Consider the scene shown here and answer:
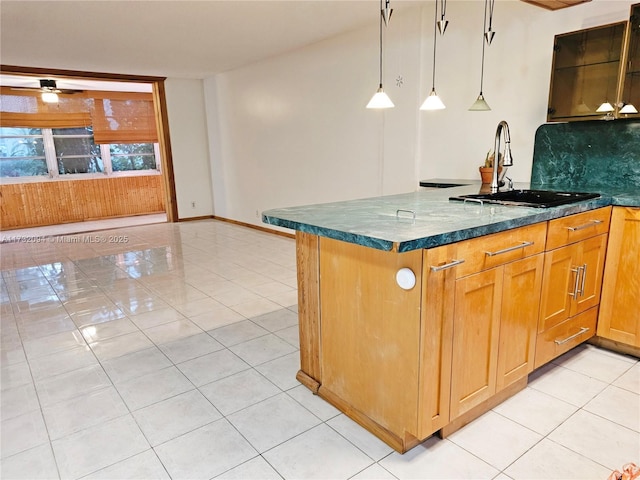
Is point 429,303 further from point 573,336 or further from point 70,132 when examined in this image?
point 70,132

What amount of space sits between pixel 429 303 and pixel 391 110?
306 centimetres

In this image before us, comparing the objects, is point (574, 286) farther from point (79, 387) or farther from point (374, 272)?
point (79, 387)

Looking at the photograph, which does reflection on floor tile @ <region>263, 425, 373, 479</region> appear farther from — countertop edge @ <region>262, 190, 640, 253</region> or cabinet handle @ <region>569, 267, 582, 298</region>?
cabinet handle @ <region>569, 267, 582, 298</region>

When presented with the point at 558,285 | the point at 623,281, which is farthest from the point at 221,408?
the point at 623,281

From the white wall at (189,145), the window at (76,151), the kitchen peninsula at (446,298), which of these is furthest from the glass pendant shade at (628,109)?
the window at (76,151)

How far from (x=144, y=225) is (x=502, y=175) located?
637 centimetres

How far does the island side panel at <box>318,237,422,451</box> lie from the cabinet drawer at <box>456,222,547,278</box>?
0.79 ft

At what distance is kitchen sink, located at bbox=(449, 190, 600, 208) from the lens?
2028 millimetres

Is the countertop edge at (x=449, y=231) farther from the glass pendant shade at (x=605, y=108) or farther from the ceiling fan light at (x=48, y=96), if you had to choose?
the ceiling fan light at (x=48, y=96)

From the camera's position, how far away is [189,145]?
7414 mm

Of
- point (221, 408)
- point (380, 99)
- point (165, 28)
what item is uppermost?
point (165, 28)

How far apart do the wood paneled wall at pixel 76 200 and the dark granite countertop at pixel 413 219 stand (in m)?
6.99

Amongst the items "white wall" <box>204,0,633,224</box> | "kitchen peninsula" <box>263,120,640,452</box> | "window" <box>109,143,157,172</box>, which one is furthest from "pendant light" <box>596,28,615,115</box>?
"window" <box>109,143,157,172</box>

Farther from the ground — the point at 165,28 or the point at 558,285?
the point at 165,28
